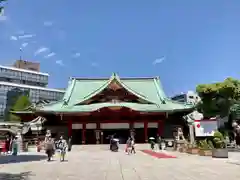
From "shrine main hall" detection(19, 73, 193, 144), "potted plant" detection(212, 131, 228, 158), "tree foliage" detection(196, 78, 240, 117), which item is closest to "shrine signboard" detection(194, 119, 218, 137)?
"shrine main hall" detection(19, 73, 193, 144)

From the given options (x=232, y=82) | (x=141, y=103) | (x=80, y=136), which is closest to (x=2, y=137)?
(x=80, y=136)

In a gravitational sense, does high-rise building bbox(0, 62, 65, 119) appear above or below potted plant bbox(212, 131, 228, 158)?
above

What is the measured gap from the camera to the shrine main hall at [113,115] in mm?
34125

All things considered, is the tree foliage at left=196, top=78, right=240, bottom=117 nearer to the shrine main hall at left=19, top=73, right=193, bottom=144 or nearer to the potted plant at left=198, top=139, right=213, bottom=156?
the shrine main hall at left=19, top=73, right=193, bottom=144

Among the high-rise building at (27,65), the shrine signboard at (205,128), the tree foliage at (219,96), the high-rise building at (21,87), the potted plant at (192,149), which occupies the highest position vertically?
the high-rise building at (27,65)

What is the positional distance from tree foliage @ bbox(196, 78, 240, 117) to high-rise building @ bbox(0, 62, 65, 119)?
216ft

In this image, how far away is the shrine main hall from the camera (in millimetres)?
34125

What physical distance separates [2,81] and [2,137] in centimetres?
7444

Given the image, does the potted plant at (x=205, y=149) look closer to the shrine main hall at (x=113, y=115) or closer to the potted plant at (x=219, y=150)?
the potted plant at (x=219, y=150)

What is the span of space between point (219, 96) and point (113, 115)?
16129mm

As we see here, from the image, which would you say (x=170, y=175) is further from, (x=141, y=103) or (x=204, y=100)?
(x=204, y=100)

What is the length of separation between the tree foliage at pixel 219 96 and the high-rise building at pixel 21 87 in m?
65.8

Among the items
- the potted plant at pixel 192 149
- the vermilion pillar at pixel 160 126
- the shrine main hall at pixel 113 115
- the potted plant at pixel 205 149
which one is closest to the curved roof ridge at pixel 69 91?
the shrine main hall at pixel 113 115

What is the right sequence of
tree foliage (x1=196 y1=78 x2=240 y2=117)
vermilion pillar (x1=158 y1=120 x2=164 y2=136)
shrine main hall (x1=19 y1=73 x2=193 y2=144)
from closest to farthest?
shrine main hall (x1=19 y1=73 x2=193 y2=144), vermilion pillar (x1=158 y1=120 x2=164 y2=136), tree foliage (x1=196 y1=78 x2=240 y2=117)
